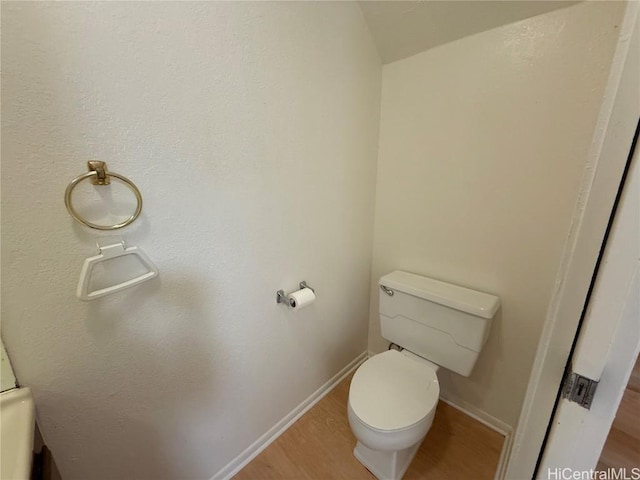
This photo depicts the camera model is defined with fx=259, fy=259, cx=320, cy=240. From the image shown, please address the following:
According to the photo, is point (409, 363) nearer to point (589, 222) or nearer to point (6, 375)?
point (589, 222)

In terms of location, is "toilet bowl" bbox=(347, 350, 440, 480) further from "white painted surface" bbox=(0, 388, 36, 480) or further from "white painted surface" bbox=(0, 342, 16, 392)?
"white painted surface" bbox=(0, 342, 16, 392)

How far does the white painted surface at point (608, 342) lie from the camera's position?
39 centimetres

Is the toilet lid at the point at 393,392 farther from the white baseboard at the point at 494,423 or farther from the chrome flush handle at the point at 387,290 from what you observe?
the white baseboard at the point at 494,423

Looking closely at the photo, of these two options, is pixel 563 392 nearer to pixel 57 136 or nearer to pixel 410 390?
pixel 410 390

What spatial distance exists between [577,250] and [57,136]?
1129 mm

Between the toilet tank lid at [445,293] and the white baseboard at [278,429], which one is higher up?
the toilet tank lid at [445,293]

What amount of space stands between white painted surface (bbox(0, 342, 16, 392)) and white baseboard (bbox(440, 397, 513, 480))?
1.79 metres

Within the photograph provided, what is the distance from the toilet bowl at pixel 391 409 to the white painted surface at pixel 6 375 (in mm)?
1041

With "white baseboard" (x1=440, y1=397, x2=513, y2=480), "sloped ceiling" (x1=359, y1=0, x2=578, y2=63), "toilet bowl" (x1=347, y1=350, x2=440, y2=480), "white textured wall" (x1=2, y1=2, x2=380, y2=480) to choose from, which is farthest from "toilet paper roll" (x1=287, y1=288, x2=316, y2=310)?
"sloped ceiling" (x1=359, y1=0, x2=578, y2=63)

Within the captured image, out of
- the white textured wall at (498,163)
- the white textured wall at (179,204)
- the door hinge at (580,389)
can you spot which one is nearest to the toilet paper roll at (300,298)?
the white textured wall at (179,204)

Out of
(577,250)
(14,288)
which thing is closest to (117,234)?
(14,288)

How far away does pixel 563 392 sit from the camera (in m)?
0.49

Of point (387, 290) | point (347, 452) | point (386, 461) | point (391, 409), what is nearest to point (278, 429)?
point (347, 452)

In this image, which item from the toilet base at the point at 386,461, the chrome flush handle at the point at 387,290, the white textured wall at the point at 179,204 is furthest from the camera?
the chrome flush handle at the point at 387,290
